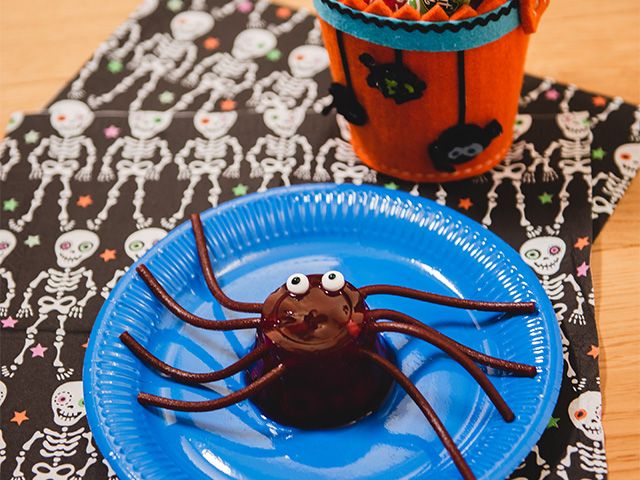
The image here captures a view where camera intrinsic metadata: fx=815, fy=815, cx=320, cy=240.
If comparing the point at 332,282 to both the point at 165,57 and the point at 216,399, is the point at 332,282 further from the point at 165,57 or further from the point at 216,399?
the point at 165,57

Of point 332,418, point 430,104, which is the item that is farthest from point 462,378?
point 430,104

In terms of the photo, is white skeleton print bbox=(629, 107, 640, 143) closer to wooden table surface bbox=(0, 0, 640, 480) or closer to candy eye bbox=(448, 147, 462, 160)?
wooden table surface bbox=(0, 0, 640, 480)

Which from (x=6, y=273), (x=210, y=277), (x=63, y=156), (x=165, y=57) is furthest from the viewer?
(x=165, y=57)

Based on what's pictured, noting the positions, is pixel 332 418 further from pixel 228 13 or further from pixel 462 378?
pixel 228 13

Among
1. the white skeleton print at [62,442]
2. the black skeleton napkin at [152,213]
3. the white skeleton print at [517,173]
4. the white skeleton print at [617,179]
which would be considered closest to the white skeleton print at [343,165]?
the black skeleton napkin at [152,213]

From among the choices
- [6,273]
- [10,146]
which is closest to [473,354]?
[6,273]

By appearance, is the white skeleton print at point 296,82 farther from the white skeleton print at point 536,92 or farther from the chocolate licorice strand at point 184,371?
the chocolate licorice strand at point 184,371
